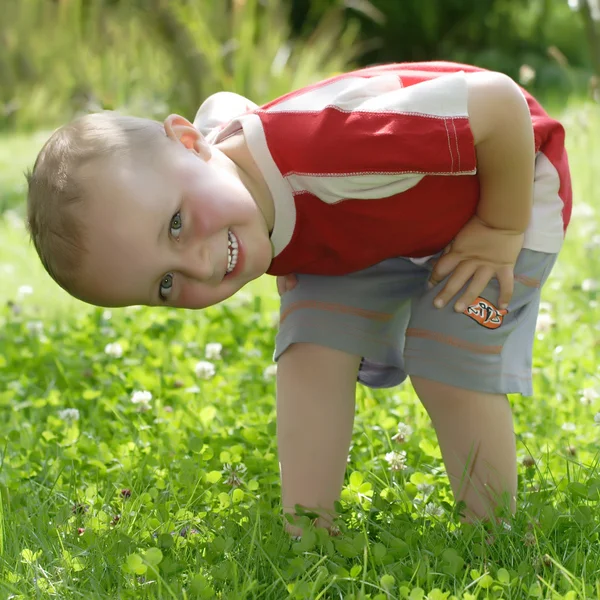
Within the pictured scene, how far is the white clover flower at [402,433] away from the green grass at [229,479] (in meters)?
0.03

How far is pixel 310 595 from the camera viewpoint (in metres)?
2.06

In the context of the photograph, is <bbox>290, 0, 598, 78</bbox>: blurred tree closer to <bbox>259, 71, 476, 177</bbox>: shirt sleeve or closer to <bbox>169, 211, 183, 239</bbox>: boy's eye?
<bbox>259, 71, 476, 177</bbox>: shirt sleeve

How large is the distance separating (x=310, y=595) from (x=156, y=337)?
2313mm

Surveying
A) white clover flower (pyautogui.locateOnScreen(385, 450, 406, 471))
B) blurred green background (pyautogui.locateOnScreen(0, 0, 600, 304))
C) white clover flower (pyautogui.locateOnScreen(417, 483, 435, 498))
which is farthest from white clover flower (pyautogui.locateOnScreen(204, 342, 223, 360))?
blurred green background (pyautogui.locateOnScreen(0, 0, 600, 304))

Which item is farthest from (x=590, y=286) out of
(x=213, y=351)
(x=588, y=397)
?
(x=213, y=351)

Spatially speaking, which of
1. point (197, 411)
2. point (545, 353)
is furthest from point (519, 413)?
point (197, 411)

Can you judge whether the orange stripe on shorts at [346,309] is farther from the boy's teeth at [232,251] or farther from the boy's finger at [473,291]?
the boy's teeth at [232,251]

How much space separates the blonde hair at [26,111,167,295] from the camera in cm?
229

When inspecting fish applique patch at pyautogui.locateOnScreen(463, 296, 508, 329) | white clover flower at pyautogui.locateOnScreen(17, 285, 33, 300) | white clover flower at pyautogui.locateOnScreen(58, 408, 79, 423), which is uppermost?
fish applique patch at pyautogui.locateOnScreen(463, 296, 508, 329)

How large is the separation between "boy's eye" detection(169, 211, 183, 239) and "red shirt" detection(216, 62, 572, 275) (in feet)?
0.90

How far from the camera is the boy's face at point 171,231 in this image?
227cm

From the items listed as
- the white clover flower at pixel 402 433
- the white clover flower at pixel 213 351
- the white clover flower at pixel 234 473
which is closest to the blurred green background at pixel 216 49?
the white clover flower at pixel 213 351

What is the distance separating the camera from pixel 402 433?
2.91 meters

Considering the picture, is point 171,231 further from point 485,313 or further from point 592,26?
point 592,26
